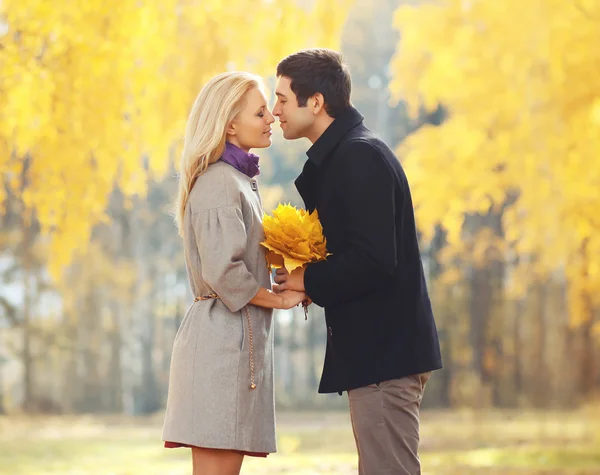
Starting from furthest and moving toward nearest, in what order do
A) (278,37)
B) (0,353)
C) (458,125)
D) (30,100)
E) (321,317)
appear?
(321,317) < (0,353) < (458,125) < (278,37) < (30,100)

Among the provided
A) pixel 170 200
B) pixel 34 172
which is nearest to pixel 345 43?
pixel 170 200

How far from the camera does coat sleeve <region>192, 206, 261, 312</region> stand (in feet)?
7.80

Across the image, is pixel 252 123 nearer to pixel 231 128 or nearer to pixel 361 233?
pixel 231 128

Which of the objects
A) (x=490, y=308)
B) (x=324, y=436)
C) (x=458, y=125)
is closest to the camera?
(x=458, y=125)

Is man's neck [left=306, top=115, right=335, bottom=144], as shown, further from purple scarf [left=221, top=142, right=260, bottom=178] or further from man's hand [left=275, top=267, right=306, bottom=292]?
man's hand [left=275, top=267, right=306, bottom=292]

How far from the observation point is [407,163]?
9.05m

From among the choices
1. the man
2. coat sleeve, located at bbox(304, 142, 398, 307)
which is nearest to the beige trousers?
the man

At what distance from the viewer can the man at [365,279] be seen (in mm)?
2385

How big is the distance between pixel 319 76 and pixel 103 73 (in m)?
3.95

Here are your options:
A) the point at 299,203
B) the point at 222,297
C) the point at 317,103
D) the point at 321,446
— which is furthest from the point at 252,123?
the point at 299,203

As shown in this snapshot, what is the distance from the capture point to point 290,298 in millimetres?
2500

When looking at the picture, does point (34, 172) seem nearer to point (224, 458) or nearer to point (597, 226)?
point (224, 458)

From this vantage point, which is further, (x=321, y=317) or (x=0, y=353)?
(x=321, y=317)

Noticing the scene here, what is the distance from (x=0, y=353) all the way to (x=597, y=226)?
301 inches
